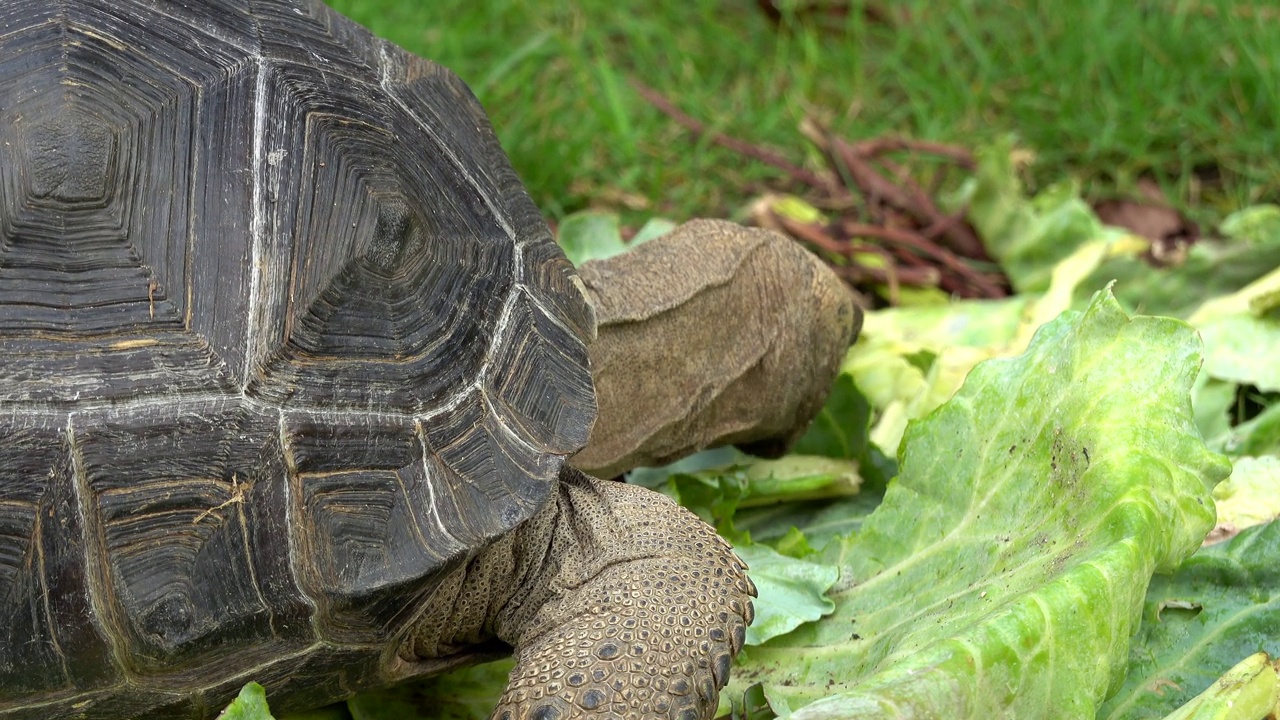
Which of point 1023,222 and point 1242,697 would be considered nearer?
point 1242,697

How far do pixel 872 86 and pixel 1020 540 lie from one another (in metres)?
3.48

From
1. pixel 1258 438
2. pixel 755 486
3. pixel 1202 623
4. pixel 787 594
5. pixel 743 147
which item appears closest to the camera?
pixel 1202 623

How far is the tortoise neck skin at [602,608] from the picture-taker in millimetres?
1845

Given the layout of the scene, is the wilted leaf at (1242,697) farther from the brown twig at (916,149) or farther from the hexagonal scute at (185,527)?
the brown twig at (916,149)

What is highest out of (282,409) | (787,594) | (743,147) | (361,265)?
(361,265)

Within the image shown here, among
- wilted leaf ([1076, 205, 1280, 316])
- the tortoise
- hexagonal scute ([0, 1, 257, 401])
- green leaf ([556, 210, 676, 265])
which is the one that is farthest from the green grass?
hexagonal scute ([0, 1, 257, 401])

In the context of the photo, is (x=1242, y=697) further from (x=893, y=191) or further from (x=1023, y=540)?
(x=893, y=191)

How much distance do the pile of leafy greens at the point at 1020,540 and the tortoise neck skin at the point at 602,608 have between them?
0.23 metres

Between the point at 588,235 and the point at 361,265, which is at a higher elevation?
the point at 361,265

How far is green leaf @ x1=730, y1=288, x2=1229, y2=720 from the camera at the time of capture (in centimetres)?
175

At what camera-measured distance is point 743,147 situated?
4.58 metres

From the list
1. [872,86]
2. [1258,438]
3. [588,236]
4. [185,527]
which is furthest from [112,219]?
[872,86]

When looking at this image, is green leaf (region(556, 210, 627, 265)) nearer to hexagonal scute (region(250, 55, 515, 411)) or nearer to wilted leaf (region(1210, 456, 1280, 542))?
hexagonal scute (region(250, 55, 515, 411))

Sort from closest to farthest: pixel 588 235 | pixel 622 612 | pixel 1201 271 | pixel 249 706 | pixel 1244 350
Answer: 1. pixel 249 706
2. pixel 622 612
3. pixel 1244 350
4. pixel 588 235
5. pixel 1201 271
